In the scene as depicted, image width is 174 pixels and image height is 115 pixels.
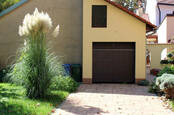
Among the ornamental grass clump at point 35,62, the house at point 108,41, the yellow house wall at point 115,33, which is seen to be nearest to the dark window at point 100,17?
the house at point 108,41

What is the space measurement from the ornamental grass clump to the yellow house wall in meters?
5.07

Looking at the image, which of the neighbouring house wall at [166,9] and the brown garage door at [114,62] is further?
the neighbouring house wall at [166,9]

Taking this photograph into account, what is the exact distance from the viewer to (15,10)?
46.6ft

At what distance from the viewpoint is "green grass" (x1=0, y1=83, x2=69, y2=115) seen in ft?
20.6

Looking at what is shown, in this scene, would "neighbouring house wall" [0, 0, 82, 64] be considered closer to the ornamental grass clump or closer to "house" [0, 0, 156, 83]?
"house" [0, 0, 156, 83]

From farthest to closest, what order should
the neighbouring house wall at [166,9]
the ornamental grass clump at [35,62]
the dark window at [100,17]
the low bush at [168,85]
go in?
the neighbouring house wall at [166,9] < the dark window at [100,17] < the low bush at [168,85] < the ornamental grass clump at [35,62]

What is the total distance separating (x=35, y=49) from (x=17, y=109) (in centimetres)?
216

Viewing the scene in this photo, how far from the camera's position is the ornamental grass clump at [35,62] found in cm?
761

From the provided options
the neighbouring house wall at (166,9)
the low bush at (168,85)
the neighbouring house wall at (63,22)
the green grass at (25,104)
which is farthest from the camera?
the neighbouring house wall at (166,9)

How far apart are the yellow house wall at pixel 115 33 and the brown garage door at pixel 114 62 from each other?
1.28ft

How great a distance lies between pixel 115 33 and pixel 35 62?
245 inches

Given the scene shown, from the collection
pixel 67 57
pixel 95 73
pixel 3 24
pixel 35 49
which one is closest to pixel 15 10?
pixel 3 24

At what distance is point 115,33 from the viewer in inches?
504

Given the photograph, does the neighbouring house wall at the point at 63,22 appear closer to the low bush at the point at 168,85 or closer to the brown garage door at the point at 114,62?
the brown garage door at the point at 114,62
